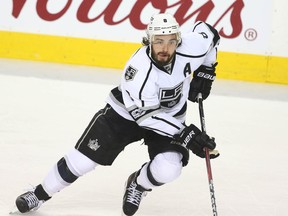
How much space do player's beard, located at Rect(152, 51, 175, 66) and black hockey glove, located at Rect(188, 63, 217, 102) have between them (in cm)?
41

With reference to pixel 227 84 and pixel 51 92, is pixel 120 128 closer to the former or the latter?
pixel 51 92

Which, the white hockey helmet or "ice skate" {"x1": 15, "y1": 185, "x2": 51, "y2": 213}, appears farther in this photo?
"ice skate" {"x1": 15, "y1": 185, "x2": 51, "y2": 213}

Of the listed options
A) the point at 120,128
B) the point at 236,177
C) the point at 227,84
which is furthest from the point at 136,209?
the point at 227,84

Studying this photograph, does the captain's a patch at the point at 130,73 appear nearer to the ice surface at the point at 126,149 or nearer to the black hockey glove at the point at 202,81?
the black hockey glove at the point at 202,81

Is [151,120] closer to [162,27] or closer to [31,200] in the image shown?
[162,27]

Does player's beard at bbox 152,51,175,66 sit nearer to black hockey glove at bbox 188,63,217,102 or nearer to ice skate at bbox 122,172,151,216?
black hockey glove at bbox 188,63,217,102

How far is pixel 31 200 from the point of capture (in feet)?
10.3

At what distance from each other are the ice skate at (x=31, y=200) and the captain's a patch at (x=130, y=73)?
637mm

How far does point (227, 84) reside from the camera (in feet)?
20.0

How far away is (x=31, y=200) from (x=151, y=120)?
0.64m

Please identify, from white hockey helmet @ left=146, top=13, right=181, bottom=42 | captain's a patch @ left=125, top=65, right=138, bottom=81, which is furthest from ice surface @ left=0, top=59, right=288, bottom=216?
white hockey helmet @ left=146, top=13, right=181, bottom=42

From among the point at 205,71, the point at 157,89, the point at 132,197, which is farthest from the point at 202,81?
the point at 132,197

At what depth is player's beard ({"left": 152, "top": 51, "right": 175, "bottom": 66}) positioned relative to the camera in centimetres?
289

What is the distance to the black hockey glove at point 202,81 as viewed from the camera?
3324 millimetres
